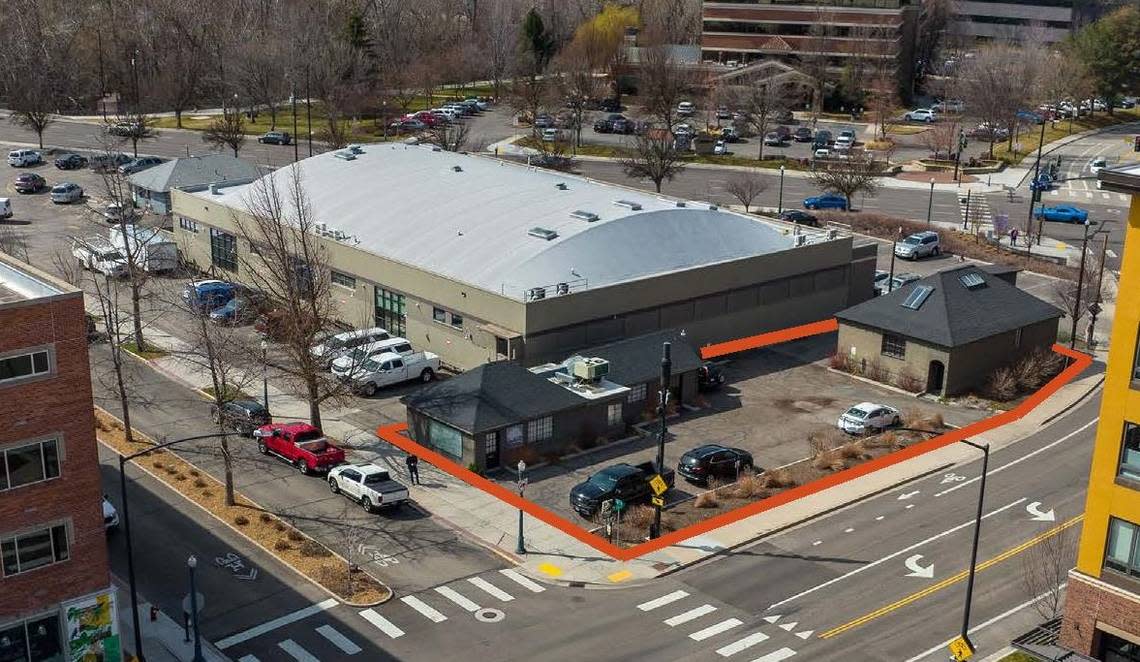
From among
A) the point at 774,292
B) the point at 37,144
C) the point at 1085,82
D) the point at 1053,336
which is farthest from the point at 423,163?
the point at 1085,82

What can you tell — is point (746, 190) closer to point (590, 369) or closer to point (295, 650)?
point (590, 369)

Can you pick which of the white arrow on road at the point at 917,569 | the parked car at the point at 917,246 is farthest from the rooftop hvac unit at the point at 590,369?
the parked car at the point at 917,246

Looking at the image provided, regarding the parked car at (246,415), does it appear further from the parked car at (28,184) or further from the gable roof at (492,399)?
the parked car at (28,184)

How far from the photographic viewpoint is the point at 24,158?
109m

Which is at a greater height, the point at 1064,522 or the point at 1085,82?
the point at 1085,82

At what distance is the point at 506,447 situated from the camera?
49469 mm

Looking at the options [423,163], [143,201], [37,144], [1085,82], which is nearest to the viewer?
[423,163]

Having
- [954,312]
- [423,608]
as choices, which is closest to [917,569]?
[423,608]

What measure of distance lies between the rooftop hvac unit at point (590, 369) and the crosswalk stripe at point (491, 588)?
14.5 meters

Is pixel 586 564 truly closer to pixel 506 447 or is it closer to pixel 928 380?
pixel 506 447

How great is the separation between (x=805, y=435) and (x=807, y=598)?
1519 centimetres

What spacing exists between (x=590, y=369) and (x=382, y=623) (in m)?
18.3

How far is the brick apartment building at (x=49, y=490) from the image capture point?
3209cm

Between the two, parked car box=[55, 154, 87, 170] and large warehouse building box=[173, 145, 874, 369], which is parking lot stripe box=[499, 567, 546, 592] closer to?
large warehouse building box=[173, 145, 874, 369]
